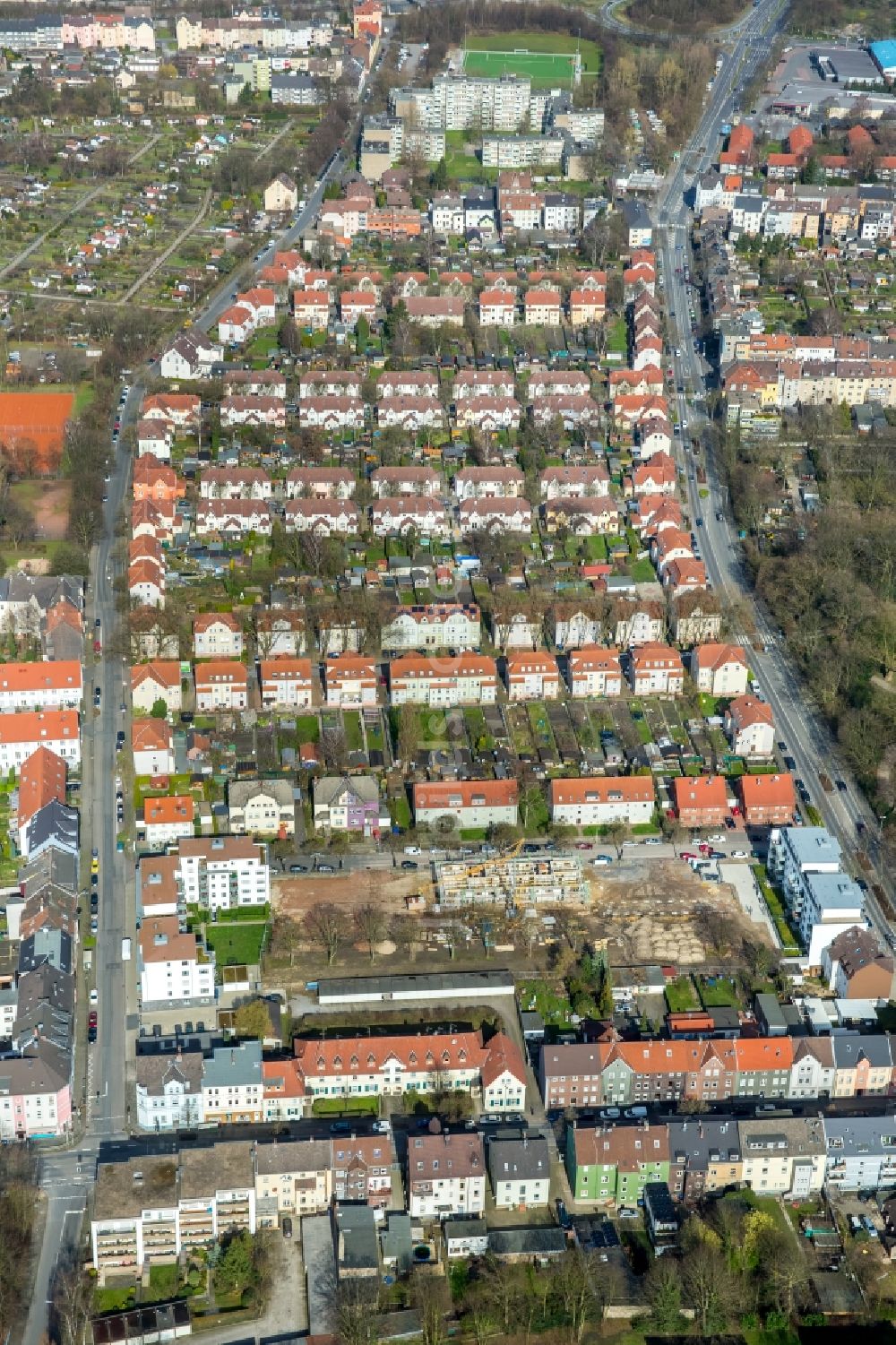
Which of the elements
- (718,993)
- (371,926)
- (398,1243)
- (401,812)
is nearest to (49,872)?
(371,926)

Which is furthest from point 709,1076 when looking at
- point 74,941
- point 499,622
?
point 499,622

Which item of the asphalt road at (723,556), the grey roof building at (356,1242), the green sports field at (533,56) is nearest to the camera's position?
the grey roof building at (356,1242)

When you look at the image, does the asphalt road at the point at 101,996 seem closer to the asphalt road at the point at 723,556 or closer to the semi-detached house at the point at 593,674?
the semi-detached house at the point at 593,674

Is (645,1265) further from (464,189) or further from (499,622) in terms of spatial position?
(464,189)

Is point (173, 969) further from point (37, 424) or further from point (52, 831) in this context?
point (37, 424)

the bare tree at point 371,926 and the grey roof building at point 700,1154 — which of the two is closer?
the grey roof building at point 700,1154

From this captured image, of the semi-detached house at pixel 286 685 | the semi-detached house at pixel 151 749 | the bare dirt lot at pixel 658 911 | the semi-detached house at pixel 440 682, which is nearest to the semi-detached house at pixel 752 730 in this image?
the bare dirt lot at pixel 658 911

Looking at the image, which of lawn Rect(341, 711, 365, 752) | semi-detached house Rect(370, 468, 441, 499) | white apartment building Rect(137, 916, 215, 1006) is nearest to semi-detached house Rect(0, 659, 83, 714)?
lawn Rect(341, 711, 365, 752)

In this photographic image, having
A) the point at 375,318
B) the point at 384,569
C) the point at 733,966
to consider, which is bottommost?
the point at 733,966
